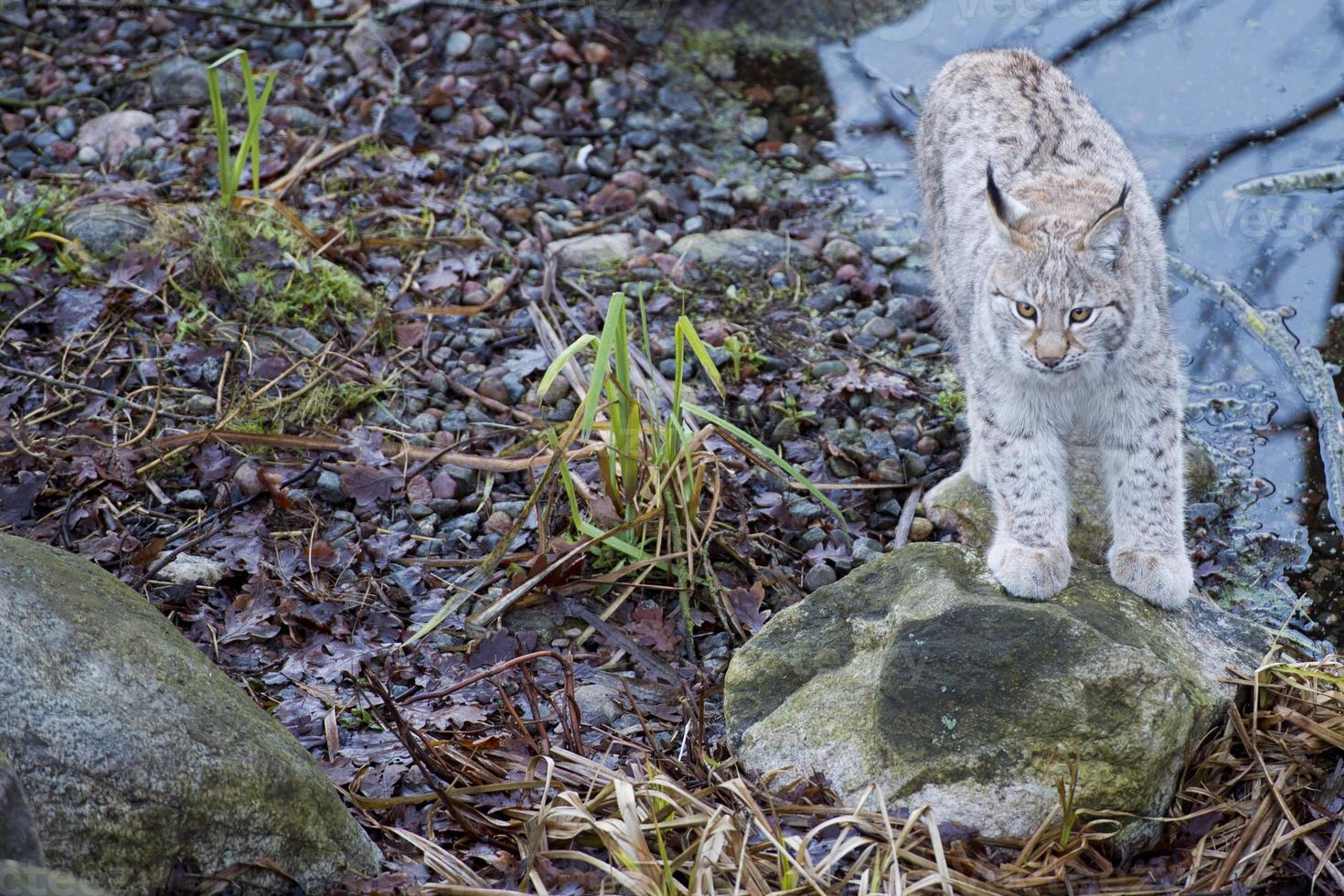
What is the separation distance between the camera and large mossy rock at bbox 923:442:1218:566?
15.2 ft

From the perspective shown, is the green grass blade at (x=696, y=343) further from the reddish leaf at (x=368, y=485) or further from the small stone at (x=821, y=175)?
the small stone at (x=821, y=175)

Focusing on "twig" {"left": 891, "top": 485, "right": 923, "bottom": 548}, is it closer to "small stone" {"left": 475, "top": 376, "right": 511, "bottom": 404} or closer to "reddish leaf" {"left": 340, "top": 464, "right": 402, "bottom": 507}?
"small stone" {"left": 475, "top": 376, "right": 511, "bottom": 404}

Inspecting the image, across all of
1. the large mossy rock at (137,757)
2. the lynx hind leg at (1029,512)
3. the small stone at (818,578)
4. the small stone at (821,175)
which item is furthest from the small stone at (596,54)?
the large mossy rock at (137,757)

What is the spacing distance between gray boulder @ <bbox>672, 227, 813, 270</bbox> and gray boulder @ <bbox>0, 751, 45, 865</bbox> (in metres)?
4.52

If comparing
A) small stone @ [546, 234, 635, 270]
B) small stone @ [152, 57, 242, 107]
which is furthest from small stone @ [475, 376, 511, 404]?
small stone @ [152, 57, 242, 107]

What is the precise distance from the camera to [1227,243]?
634 cm

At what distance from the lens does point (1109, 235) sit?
13.1 feet

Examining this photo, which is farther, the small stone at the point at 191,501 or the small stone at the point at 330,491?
the small stone at the point at 330,491

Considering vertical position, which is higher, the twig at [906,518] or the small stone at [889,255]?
the small stone at [889,255]

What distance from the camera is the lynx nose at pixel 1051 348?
3.99 metres

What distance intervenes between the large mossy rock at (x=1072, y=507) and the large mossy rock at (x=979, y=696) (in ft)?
2.21

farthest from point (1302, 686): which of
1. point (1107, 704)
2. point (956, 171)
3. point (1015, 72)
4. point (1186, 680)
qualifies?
point (1015, 72)

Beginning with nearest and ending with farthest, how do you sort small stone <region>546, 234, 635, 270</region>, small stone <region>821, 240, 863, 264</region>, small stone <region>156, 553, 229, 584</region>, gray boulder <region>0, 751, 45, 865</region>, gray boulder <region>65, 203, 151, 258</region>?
gray boulder <region>0, 751, 45, 865</region>, small stone <region>156, 553, 229, 584</region>, gray boulder <region>65, 203, 151, 258</region>, small stone <region>546, 234, 635, 270</region>, small stone <region>821, 240, 863, 264</region>

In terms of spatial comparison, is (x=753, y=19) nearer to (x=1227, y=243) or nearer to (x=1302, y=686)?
(x=1227, y=243)
